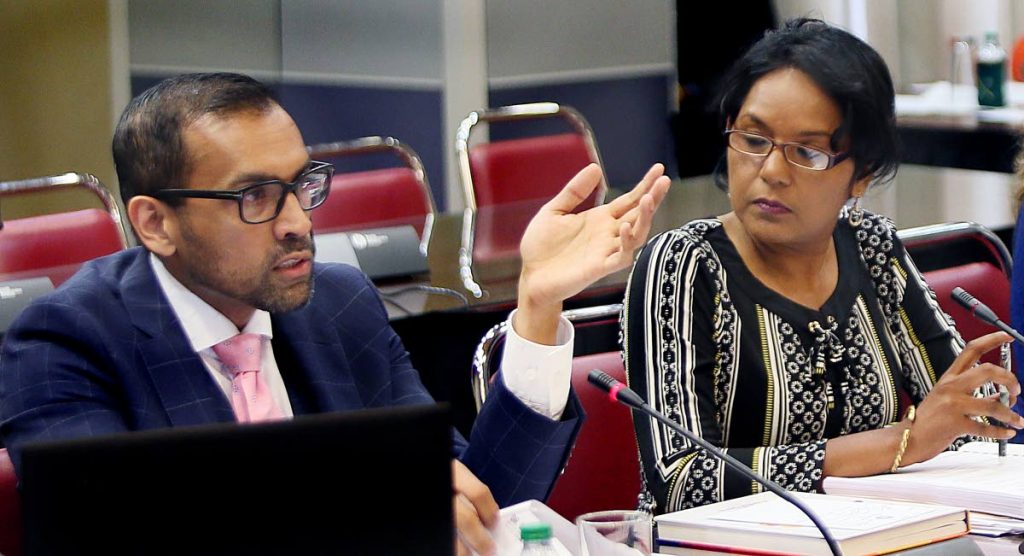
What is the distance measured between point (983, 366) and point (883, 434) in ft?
0.51

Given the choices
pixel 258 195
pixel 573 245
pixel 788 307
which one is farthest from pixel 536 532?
pixel 788 307

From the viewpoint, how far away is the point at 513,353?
165cm

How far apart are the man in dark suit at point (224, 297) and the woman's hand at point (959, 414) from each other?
1.53 ft

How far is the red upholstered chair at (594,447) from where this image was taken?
208 centimetres

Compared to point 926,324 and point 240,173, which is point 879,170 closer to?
point 926,324

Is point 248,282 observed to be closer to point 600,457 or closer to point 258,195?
point 258,195

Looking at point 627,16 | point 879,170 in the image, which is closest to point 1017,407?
point 879,170

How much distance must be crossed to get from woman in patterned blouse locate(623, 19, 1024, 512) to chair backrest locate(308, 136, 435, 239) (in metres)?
1.67

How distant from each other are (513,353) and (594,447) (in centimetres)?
50

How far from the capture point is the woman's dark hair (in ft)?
6.85

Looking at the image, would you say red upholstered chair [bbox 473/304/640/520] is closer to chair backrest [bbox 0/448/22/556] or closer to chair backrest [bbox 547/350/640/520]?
chair backrest [bbox 547/350/640/520]

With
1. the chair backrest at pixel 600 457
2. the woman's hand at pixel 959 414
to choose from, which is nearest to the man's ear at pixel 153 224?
the chair backrest at pixel 600 457

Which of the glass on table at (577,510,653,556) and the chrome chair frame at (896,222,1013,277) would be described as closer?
the glass on table at (577,510,653,556)

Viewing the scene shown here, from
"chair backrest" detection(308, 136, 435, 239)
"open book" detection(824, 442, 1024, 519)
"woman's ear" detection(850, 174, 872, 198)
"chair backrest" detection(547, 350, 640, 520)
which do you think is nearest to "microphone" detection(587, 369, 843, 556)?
"open book" detection(824, 442, 1024, 519)
